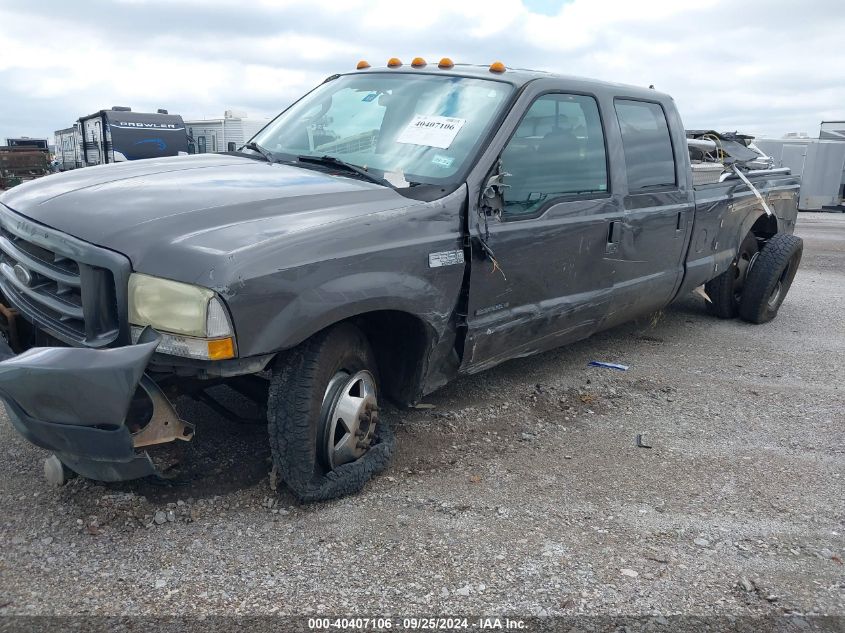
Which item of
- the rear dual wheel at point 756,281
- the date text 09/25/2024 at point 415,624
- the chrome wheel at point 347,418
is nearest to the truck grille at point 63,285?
the chrome wheel at point 347,418

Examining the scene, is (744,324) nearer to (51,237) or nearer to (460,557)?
(460,557)

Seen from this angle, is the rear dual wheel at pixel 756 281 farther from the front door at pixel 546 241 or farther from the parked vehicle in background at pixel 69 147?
the parked vehicle in background at pixel 69 147

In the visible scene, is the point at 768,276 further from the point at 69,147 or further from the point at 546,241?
the point at 69,147

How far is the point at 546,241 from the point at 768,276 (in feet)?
11.3

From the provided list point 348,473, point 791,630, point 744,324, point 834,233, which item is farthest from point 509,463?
point 834,233

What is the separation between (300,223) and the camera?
9.25ft

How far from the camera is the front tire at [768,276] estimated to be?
638 centimetres

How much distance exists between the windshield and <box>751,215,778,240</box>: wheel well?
12.7 ft

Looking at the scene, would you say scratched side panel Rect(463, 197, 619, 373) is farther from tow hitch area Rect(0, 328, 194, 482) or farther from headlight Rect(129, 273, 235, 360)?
tow hitch area Rect(0, 328, 194, 482)

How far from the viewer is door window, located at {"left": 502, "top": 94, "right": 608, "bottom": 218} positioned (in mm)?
3721

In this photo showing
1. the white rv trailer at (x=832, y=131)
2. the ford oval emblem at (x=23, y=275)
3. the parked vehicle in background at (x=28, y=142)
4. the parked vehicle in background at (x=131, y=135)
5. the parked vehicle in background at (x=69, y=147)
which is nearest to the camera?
the ford oval emblem at (x=23, y=275)

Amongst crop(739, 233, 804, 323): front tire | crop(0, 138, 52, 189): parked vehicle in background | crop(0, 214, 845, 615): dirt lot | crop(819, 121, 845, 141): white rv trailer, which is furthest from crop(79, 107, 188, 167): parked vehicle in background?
crop(819, 121, 845, 141): white rv trailer

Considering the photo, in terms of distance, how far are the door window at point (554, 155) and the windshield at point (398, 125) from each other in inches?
8.9

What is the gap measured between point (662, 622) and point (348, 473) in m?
1.33
